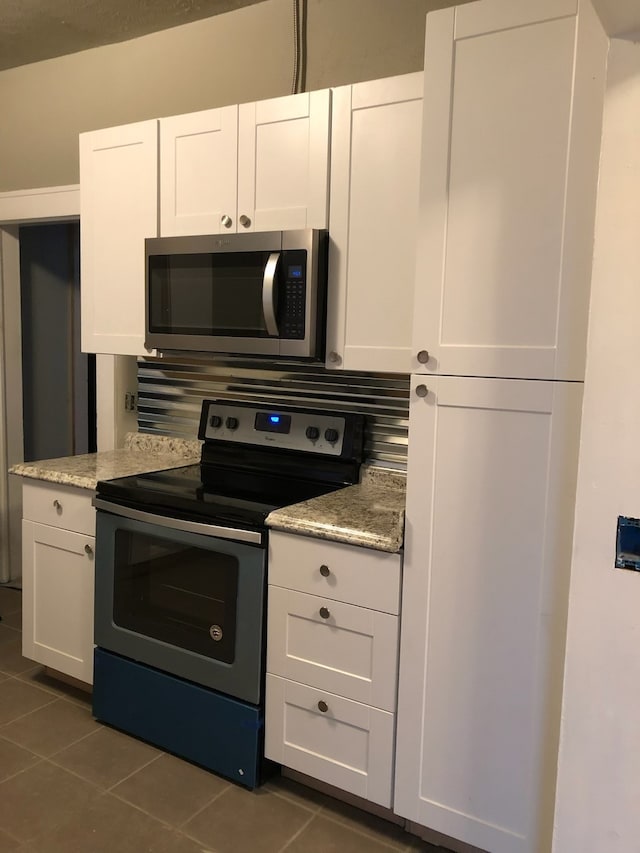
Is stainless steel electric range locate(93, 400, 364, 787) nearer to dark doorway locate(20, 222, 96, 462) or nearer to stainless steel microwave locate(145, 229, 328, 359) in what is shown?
stainless steel microwave locate(145, 229, 328, 359)

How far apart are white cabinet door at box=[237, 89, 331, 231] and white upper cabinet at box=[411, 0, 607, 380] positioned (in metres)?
0.50

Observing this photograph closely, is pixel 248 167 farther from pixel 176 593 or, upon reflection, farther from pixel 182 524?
pixel 176 593

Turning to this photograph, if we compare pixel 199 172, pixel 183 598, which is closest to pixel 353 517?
pixel 183 598

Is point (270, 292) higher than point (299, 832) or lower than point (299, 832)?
higher

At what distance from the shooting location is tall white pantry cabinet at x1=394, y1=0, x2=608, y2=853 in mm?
1541

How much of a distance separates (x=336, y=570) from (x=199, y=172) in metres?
1.44

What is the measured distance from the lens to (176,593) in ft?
7.32

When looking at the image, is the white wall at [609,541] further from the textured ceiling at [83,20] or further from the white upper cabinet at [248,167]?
the textured ceiling at [83,20]

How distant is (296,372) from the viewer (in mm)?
2576

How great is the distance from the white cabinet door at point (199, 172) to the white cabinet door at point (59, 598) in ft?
3.96

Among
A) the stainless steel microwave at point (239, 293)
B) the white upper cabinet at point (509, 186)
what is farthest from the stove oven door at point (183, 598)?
the white upper cabinet at point (509, 186)

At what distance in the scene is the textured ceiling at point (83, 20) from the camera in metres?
2.63

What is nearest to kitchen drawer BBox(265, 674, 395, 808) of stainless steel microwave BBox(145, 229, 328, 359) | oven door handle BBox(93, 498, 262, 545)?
oven door handle BBox(93, 498, 262, 545)

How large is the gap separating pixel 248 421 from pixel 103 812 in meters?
1.37
